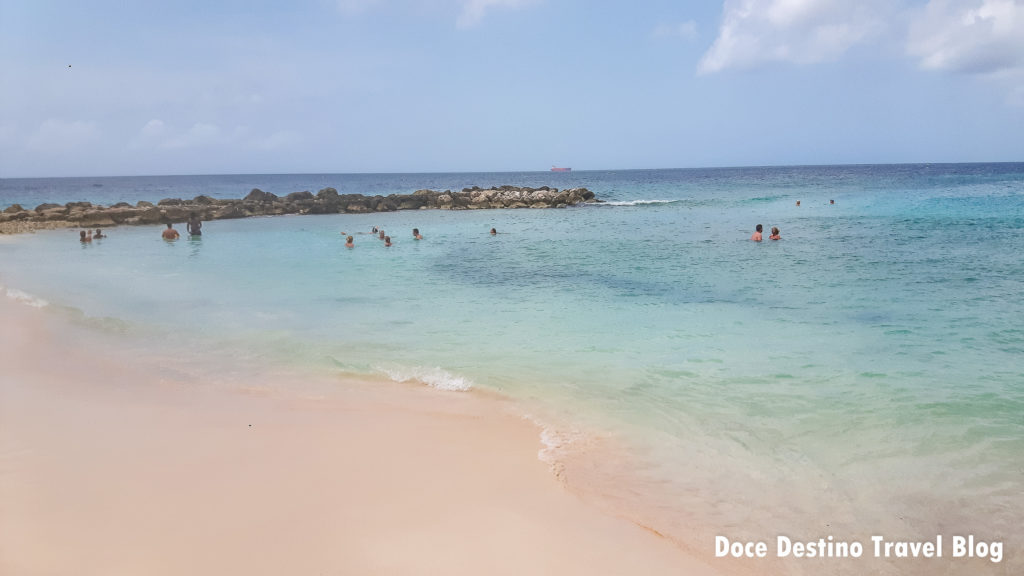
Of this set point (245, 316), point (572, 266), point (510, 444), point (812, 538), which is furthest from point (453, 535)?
point (572, 266)

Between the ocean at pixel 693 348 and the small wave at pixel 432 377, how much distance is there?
0.05 m

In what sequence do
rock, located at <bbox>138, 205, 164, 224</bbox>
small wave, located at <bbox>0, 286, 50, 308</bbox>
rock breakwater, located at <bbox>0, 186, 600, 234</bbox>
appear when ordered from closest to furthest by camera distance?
small wave, located at <bbox>0, 286, 50, 308</bbox>, rock breakwater, located at <bbox>0, 186, 600, 234</bbox>, rock, located at <bbox>138, 205, 164, 224</bbox>

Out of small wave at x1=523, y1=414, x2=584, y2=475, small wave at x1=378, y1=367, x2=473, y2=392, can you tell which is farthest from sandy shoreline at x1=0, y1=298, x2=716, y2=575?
small wave at x1=378, y1=367, x2=473, y2=392

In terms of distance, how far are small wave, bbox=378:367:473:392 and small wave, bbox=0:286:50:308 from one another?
9522 mm

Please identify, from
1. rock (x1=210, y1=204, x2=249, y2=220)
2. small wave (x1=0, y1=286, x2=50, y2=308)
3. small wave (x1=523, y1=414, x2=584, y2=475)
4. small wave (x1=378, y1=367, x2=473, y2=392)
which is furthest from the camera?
rock (x1=210, y1=204, x2=249, y2=220)

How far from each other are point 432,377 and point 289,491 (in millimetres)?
3316

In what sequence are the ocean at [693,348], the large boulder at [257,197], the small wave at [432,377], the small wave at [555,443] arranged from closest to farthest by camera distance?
the ocean at [693,348] < the small wave at [555,443] < the small wave at [432,377] < the large boulder at [257,197]

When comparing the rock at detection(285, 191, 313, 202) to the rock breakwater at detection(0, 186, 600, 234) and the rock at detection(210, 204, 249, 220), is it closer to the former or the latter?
the rock breakwater at detection(0, 186, 600, 234)

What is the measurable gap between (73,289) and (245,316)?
6.44 metres

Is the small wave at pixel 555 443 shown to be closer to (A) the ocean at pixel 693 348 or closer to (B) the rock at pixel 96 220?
(A) the ocean at pixel 693 348

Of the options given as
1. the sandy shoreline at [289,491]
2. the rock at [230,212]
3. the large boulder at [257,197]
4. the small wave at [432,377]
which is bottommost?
the sandy shoreline at [289,491]

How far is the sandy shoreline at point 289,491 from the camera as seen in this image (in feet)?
14.2

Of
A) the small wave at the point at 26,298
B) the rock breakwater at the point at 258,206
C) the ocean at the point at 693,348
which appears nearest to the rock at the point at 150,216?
the rock breakwater at the point at 258,206

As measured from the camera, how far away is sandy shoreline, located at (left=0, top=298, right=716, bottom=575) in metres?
4.32
